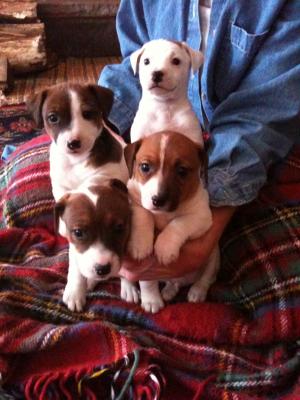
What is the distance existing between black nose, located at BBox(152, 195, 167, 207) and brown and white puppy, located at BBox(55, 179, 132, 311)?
8 cm

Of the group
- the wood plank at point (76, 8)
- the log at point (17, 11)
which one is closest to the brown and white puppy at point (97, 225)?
the log at point (17, 11)

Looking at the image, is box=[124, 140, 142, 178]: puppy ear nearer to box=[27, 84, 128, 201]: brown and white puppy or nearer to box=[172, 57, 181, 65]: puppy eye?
box=[27, 84, 128, 201]: brown and white puppy

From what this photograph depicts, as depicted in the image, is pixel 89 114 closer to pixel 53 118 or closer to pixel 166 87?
pixel 53 118

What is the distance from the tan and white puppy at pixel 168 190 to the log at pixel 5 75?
6.82ft

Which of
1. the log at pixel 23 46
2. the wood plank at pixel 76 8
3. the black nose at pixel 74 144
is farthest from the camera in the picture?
the wood plank at pixel 76 8

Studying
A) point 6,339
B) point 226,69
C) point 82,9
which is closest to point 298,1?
point 226,69

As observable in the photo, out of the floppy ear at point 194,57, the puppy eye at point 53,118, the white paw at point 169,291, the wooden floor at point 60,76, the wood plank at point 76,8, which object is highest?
the floppy ear at point 194,57

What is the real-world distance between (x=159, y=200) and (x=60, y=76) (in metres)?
2.56

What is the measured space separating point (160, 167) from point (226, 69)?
0.61 metres

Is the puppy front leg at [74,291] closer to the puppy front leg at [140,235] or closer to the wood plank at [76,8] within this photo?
the puppy front leg at [140,235]

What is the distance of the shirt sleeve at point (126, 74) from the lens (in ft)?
6.00

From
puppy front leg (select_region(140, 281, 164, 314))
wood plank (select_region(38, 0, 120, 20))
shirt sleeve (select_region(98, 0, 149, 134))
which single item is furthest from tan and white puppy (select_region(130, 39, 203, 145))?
wood plank (select_region(38, 0, 120, 20))

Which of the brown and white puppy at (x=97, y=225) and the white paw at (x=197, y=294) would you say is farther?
the white paw at (x=197, y=294)

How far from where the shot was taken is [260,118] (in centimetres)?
154
